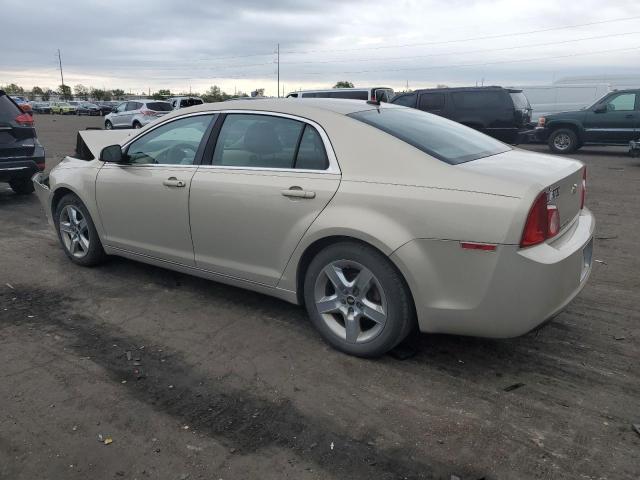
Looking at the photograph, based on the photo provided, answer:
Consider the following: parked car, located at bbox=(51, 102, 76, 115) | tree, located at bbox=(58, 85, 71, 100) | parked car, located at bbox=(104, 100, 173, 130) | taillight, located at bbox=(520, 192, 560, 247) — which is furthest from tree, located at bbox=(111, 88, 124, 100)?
taillight, located at bbox=(520, 192, 560, 247)

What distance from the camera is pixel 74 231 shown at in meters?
5.16

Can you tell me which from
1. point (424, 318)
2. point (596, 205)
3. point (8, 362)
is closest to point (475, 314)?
point (424, 318)

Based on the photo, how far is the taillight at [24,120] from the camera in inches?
324

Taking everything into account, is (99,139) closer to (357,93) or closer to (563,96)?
(357,93)

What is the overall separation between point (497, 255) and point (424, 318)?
578mm

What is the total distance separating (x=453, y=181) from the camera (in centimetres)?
295

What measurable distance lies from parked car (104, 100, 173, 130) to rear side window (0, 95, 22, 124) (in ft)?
60.2

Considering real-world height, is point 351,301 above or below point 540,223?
below

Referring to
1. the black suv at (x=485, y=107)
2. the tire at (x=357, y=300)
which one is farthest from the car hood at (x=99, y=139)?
the black suv at (x=485, y=107)

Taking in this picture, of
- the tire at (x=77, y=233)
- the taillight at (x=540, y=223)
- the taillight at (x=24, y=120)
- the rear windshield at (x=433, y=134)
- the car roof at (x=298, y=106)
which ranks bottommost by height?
the tire at (x=77, y=233)

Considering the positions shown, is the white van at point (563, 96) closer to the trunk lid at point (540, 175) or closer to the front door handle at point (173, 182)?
the trunk lid at point (540, 175)

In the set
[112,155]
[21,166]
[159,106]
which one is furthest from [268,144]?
[159,106]

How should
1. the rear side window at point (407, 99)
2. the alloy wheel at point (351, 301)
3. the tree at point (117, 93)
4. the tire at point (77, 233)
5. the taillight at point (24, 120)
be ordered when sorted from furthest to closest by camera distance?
1. the tree at point (117, 93)
2. the rear side window at point (407, 99)
3. the taillight at point (24, 120)
4. the tire at point (77, 233)
5. the alloy wheel at point (351, 301)

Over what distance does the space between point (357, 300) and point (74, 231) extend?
320 centimetres
